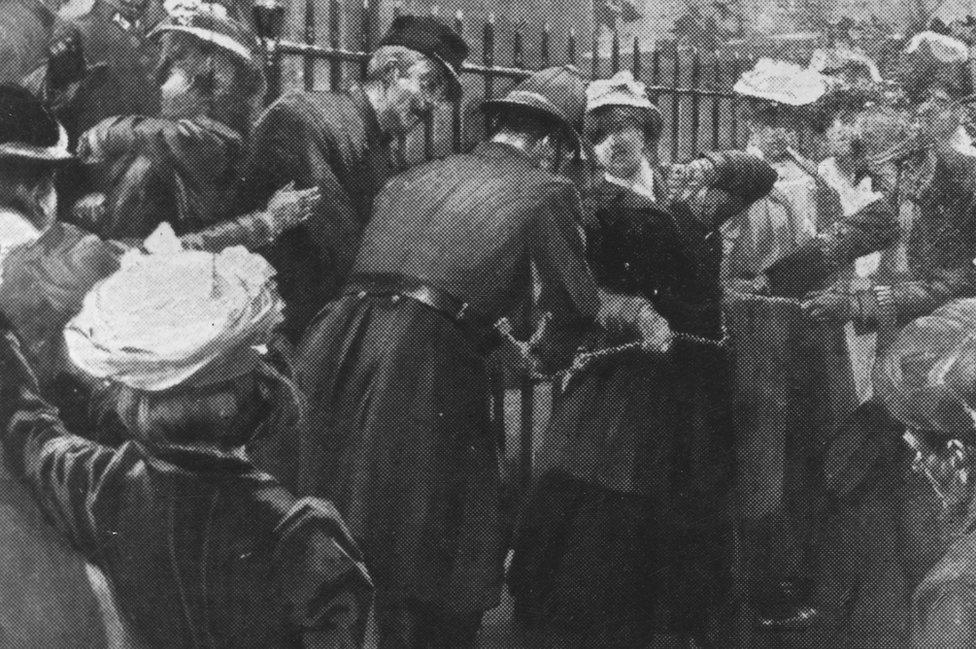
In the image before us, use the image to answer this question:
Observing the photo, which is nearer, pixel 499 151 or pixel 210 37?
pixel 210 37

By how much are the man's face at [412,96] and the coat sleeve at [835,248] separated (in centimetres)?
125

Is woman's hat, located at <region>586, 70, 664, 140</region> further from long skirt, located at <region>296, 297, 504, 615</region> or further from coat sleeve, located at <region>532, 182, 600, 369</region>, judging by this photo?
long skirt, located at <region>296, 297, 504, 615</region>

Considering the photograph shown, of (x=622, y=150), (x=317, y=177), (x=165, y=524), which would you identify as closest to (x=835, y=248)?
(x=622, y=150)

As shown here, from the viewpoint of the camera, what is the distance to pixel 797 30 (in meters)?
4.20

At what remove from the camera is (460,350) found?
3889 mm

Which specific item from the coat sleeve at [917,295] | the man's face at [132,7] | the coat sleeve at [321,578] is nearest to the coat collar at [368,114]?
the man's face at [132,7]

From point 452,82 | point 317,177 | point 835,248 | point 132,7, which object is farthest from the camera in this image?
point 835,248

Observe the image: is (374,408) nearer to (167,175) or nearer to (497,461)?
(497,461)

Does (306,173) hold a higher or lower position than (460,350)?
higher

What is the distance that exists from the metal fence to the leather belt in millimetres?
179

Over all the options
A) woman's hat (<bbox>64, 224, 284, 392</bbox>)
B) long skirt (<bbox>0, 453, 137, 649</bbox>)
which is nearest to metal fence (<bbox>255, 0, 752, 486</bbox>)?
woman's hat (<bbox>64, 224, 284, 392</bbox>)

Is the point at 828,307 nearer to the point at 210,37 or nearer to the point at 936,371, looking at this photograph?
the point at 936,371

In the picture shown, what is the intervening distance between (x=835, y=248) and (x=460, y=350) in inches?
51.6

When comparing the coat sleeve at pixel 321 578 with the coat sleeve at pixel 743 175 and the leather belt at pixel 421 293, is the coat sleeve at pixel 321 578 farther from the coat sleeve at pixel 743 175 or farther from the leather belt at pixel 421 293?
the coat sleeve at pixel 743 175
